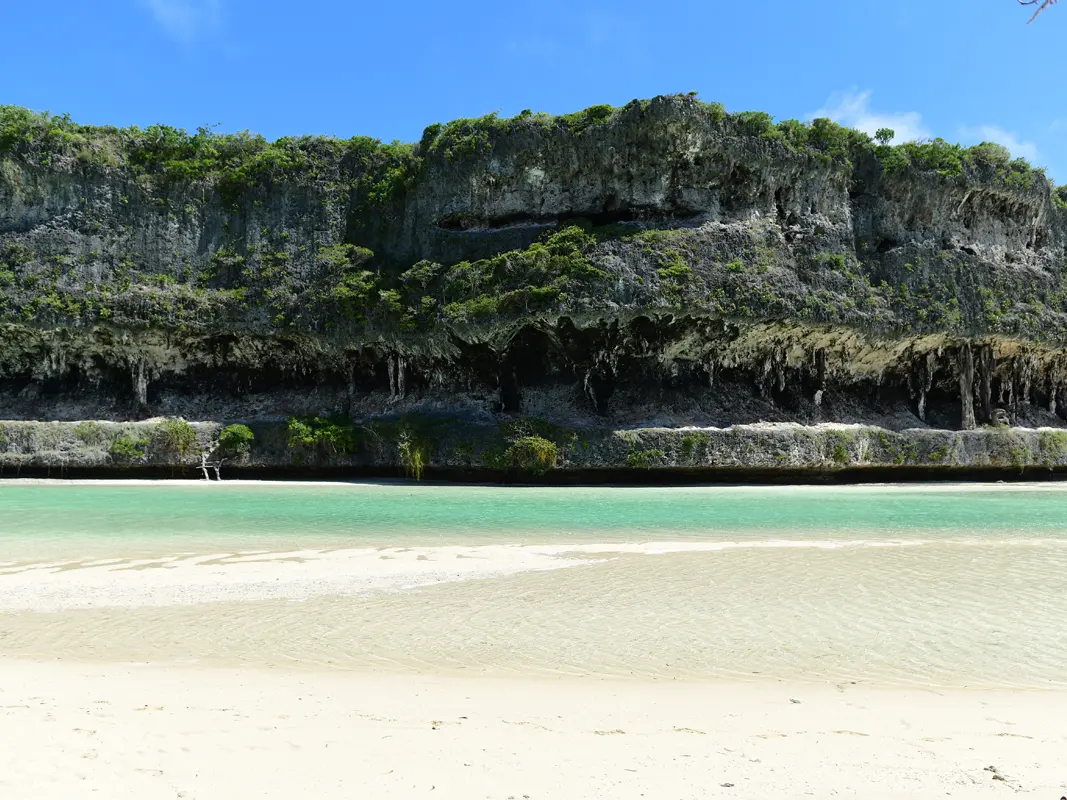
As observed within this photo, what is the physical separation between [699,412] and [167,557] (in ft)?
71.6

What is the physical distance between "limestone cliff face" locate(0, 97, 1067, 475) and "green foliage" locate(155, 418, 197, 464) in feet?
15.1

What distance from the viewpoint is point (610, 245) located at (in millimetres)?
25938

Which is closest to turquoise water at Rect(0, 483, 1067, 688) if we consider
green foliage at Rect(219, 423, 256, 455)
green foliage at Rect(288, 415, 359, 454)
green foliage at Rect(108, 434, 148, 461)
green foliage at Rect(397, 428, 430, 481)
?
green foliage at Rect(397, 428, 430, 481)

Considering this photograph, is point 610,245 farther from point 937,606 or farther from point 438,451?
point 937,606

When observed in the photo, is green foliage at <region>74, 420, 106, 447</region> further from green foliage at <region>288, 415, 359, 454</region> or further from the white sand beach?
the white sand beach

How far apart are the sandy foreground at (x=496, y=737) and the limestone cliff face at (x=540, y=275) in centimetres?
2158

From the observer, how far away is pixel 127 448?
24.9 meters

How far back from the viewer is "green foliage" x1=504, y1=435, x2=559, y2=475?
77.0ft

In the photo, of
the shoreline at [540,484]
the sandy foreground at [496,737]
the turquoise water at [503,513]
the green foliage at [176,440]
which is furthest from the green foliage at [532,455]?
the sandy foreground at [496,737]

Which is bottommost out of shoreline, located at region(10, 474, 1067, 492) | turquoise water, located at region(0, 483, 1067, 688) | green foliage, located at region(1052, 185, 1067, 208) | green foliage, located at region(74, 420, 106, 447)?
shoreline, located at region(10, 474, 1067, 492)

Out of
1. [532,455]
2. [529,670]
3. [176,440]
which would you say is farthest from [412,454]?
[529,670]

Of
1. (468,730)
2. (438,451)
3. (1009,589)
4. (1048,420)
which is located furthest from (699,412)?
(468,730)

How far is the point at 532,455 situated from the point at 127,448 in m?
14.7

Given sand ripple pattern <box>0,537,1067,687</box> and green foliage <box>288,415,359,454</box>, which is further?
green foliage <box>288,415,359,454</box>
